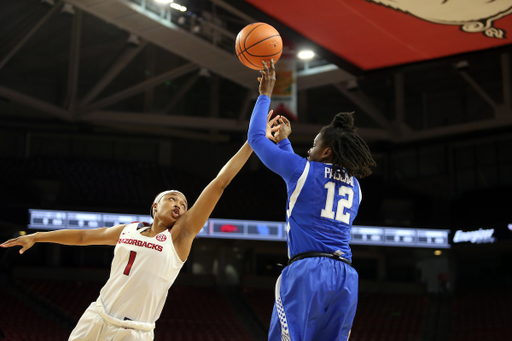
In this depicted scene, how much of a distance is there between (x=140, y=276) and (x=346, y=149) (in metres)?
1.59

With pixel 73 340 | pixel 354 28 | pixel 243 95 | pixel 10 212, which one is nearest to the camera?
pixel 73 340

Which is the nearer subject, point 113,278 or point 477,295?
point 113,278

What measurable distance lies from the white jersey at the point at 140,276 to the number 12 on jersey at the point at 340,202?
3.88ft

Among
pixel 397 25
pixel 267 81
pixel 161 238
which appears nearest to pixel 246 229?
pixel 397 25

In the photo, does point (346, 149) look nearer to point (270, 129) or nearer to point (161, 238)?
point (270, 129)

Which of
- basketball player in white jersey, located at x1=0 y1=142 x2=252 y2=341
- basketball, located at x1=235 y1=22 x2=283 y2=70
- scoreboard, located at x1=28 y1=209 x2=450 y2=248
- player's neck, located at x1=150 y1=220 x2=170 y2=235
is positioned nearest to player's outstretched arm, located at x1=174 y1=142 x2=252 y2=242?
basketball player in white jersey, located at x1=0 y1=142 x2=252 y2=341

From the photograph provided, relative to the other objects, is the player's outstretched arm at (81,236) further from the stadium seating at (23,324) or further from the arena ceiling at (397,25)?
the stadium seating at (23,324)

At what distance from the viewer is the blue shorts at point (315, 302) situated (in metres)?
2.77

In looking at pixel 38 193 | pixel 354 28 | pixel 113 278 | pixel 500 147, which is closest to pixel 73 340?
pixel 113 278

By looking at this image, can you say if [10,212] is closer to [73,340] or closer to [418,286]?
[73,340]

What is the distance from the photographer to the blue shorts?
277 cm

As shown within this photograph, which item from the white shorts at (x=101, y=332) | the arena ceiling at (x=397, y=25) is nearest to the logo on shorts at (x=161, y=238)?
the white shorts at (x=101, y=332)

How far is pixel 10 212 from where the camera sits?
51.3 ft

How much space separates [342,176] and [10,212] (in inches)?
590
